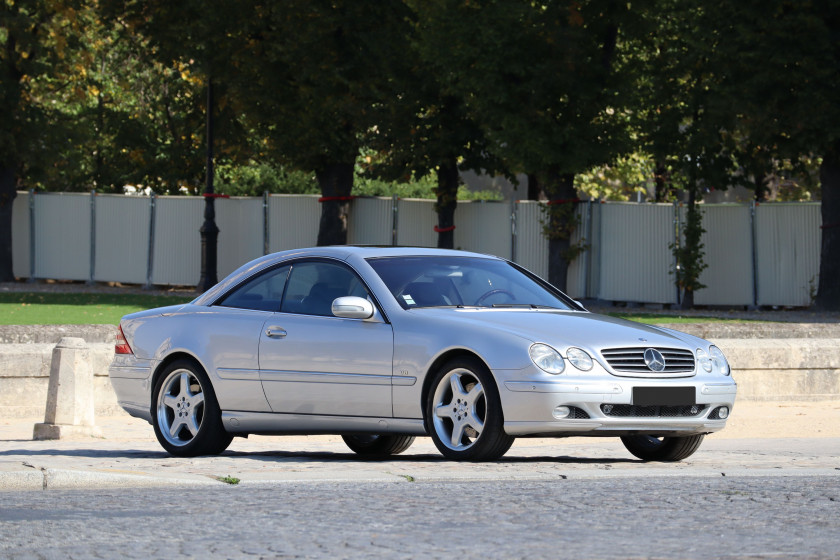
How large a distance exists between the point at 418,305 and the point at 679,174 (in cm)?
2641

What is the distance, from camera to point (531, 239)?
114 ft

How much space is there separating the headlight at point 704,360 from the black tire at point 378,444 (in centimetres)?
254

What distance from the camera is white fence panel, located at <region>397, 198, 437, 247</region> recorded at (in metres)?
36.5

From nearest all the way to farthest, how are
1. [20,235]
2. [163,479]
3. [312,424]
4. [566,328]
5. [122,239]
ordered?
1. [163,479]
2. [566,328]
3. [312,424]
4. [122,239]
5. [20,235]

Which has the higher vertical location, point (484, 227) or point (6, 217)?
point (6, 217)

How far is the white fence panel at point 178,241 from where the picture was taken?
40.2 metres

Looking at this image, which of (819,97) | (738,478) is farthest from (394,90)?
(738,478)

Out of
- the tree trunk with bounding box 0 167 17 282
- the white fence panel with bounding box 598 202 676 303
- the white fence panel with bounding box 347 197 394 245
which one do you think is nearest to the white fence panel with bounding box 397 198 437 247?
the white fence panel with bounding box 347 197 394 245

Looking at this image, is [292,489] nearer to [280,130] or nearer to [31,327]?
[31,327]

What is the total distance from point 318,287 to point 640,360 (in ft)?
7.89

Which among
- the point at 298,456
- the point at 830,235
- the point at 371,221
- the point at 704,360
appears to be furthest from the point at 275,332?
the point at 371,221

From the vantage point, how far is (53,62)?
A: 4122 centimetres

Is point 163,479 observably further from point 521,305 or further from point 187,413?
point 521,305

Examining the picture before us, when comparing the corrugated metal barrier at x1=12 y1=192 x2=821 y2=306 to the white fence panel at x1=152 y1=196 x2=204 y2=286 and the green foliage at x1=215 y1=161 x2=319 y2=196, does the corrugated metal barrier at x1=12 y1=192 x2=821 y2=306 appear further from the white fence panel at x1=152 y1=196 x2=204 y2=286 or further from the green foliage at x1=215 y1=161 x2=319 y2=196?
the green foliage at x1=215 y1=161 x2=319 y2=196
